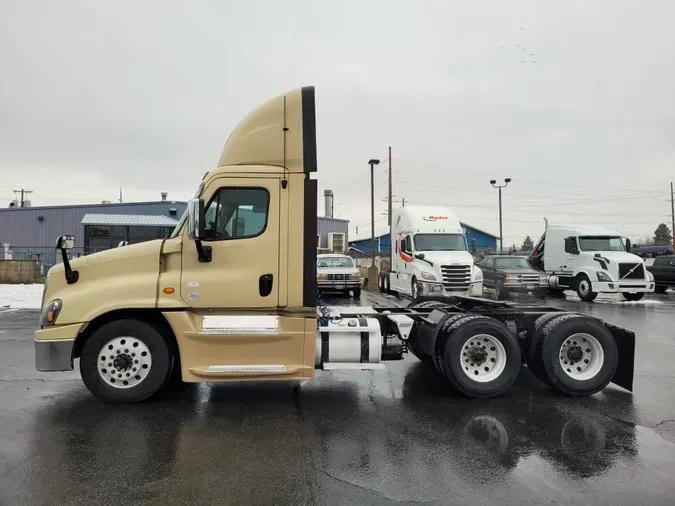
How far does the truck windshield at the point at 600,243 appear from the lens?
2028 centimetres

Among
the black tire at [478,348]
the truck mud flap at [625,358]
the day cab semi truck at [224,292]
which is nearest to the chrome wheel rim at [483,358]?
the black tire at [478,348]

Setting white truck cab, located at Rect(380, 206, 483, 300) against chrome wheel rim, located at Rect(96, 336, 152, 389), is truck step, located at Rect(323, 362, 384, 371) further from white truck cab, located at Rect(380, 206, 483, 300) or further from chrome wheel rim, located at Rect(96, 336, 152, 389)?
white truck cab, located at Rect(380, 206, 483, 300)

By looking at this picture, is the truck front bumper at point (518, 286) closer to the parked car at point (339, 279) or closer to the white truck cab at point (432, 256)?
the white truck cab at point (432, 256)

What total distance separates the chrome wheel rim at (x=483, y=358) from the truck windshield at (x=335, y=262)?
14.5 metres

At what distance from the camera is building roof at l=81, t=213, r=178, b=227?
3616 centimetres

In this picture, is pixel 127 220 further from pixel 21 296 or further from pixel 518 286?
pixel 518 286

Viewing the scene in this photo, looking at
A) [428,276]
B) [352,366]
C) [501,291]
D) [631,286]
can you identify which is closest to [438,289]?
[428,276]

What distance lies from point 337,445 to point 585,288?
18463mm

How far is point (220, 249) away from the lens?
5.53 meters

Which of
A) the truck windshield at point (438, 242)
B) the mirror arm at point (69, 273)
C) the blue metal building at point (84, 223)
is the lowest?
the mirror arm at point (69, 273)

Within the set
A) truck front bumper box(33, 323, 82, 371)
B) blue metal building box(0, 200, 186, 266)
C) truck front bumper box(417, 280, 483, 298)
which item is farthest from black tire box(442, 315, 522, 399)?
blue metal building box(0, 200, 186, 266)

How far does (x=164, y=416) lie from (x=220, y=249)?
189 cm

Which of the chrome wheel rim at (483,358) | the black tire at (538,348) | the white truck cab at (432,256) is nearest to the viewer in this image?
the chrome wheel rim at (483,358)

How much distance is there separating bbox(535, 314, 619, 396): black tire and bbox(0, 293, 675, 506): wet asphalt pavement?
19 cm
